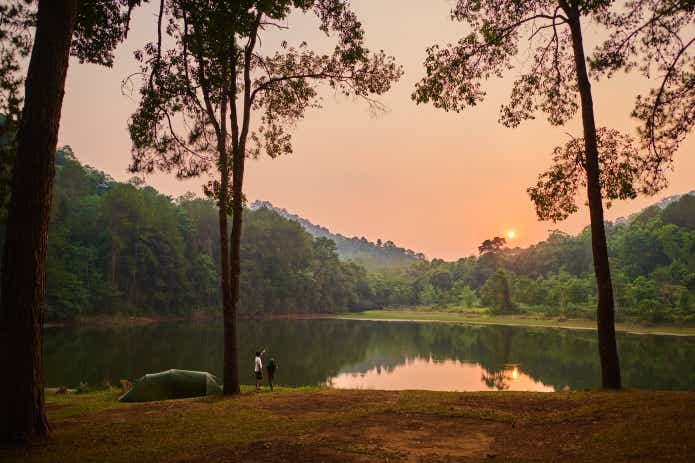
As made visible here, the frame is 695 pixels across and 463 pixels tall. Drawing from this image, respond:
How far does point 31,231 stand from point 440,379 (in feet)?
83.2

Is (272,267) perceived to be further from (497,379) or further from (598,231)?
→ (598,231)

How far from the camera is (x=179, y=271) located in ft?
248

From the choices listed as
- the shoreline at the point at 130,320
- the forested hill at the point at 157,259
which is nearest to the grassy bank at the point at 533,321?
the forested hill at the point at 157,259

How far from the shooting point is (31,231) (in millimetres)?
7973

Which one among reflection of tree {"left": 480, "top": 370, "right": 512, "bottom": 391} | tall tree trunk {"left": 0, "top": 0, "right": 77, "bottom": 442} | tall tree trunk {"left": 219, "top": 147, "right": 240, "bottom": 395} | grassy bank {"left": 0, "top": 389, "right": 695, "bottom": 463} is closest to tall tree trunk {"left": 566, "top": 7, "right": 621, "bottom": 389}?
grassy bank {"left": 0, "top": 389, "right": 695, "bottom": 463}

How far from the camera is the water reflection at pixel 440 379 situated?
26375mm

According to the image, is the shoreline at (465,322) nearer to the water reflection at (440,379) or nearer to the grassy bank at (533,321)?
the grassy bank at (533,321)

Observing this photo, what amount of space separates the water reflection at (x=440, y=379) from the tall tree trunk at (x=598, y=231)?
1298 cm

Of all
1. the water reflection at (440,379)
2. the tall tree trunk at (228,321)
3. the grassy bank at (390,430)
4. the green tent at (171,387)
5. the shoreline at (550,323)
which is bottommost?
the water reflection at (440,379)

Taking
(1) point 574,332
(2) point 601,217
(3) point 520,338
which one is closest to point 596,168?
(2) point 601,217

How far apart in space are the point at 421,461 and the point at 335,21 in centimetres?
1285

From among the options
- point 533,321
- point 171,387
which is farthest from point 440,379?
point 533,321

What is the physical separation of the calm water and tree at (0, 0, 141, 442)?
18884 mm

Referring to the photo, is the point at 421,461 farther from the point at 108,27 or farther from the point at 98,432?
the point at 108,27
